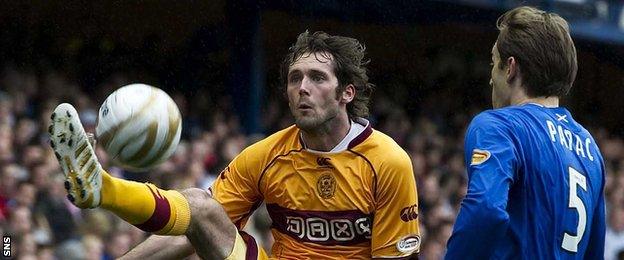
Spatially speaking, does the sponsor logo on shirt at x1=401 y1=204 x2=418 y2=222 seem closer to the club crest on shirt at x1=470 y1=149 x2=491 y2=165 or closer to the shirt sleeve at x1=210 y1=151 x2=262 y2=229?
the shirt sleeve at x1=210 y1=151 x2=262 y2=229

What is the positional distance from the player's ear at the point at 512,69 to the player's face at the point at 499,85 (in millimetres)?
20

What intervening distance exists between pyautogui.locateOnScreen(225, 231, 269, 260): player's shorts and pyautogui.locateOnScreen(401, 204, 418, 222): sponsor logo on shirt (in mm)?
691

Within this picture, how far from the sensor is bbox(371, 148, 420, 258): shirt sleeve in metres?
6.15

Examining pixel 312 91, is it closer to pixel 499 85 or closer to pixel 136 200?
pixel 136 200

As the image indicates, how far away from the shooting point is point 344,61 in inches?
258

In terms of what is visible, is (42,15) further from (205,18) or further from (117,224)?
(117,224)

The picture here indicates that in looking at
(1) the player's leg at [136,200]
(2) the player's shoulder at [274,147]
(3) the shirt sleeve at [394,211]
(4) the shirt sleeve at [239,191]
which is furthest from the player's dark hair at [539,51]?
(4) the shirt sleeve at [239,191]

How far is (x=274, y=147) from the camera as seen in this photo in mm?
6410

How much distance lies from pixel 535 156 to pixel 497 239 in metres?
0.40

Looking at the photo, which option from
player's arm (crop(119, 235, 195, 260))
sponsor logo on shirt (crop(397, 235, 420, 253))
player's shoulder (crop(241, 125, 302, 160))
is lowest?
player's arm (crop(119, 235, 195, 260))

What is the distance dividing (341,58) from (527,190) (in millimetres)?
2019

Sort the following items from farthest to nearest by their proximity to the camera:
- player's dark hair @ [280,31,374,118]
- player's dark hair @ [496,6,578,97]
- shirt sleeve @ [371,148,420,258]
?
player's dark hair @ [280,31,374,118] → shirt sleeve @ [371,148,420,258] → player's dark hair @ [496,6,578,97]

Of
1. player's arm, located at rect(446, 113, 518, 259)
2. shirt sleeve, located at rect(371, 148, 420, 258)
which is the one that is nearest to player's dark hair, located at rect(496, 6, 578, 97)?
player's arm, located at rect(446, 113, 518, 259)

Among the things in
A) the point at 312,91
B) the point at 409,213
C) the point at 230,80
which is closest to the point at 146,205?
the point at 312,91
